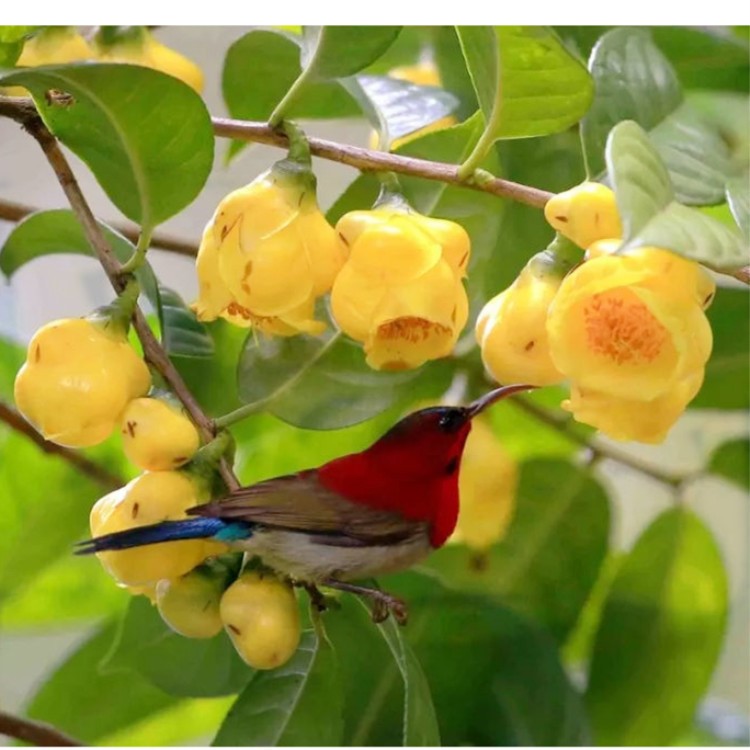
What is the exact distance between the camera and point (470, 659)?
55cm

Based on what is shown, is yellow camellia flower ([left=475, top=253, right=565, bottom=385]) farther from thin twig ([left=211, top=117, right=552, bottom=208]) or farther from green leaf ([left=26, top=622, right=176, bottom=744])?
green leaf ([left=26, top=622, right=176, bottom=744])

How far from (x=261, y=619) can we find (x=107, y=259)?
148mm

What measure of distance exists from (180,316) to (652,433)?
23cm

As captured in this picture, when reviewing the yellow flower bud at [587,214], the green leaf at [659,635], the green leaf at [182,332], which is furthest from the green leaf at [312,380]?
the green leaf at [659,635]

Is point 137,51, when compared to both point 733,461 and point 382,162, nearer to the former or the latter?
point 382,162

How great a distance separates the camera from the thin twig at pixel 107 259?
38 cm

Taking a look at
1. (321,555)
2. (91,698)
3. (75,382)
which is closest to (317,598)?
(321,555)

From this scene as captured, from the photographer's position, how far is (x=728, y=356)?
582 mm

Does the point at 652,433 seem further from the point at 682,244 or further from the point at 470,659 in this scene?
the point at 470,659

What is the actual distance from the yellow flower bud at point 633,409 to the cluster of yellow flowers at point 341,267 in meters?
0.05

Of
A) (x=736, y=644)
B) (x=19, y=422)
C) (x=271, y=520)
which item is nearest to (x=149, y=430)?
(x=271, y=520)

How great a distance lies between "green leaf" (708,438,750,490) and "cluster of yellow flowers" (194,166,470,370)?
0.33 meters

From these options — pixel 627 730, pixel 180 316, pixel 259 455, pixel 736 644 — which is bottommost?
pixel 736 644

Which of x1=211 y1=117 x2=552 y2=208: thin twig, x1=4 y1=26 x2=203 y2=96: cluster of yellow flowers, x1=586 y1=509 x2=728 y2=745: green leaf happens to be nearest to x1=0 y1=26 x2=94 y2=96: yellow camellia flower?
x1=4 y1=26 x2=203 y2=96: cluster of yellow flowers
